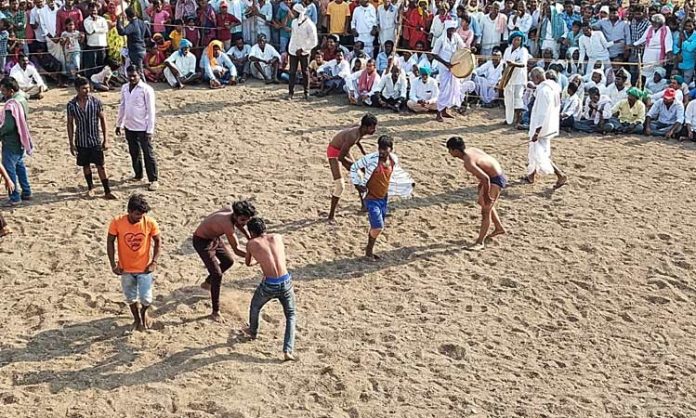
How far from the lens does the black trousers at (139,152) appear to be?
11.2 metres

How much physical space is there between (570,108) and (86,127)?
7440 mm

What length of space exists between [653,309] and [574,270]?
1.00 m

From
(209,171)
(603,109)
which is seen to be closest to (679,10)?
(603,109)

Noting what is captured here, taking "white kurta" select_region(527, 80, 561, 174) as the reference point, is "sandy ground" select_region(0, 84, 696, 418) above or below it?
below

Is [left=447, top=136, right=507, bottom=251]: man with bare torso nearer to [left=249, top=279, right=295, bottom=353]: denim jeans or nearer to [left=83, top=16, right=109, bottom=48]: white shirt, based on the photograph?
[left=249, top=279, right=295, bottom=353]: denim jeans

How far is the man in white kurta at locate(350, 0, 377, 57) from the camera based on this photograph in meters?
16.6

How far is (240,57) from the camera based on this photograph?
53.9 ft

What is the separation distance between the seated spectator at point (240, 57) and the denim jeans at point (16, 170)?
242 inches

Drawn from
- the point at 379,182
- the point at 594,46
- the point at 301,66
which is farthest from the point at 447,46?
the point at 379,182

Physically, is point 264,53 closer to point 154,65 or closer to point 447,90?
point 154,65

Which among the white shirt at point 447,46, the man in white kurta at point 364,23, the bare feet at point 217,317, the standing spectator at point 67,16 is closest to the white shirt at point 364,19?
the man in white kurta at point 364,23

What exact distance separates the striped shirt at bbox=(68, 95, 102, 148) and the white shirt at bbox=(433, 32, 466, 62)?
6.17 m

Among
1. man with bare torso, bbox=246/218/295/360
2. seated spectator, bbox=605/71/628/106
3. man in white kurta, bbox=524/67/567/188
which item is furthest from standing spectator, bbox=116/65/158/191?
seated spectator, bbox=605/71/628/106

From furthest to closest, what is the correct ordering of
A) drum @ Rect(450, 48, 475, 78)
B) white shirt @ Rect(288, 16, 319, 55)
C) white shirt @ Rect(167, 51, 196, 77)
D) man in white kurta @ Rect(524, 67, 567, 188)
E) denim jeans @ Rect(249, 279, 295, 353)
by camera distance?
1. white shirt @ Rect(167, 51, 196, 77)
2. white shirt @ Rect(288, 16, 319, 55)
3. drum @ Rect(450, 48, 475, 78)
4. man in white kurta @ Rect(524, 67, 567, 188)
5. denim jeans @ Rect(249, 279, 295, 353)
